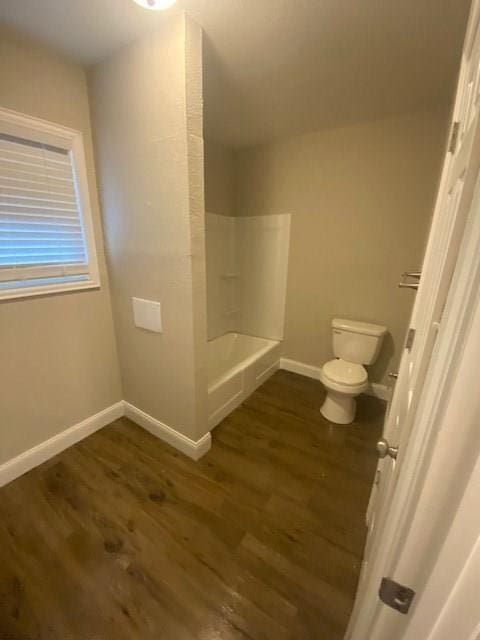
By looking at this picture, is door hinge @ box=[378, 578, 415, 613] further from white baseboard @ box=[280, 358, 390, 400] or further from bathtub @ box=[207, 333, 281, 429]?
white baseboard @ box=[280, 358, 390, 400]

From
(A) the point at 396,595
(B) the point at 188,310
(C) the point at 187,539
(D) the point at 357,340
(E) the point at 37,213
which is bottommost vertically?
(C) the point at 187,539

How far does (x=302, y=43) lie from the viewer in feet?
4.24

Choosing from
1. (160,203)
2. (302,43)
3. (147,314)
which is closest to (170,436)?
(147,314)

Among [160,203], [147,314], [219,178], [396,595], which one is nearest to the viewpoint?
[396,595]

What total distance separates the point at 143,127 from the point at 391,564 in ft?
6.10

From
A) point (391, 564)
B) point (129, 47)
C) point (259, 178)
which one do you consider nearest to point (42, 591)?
point (391, 564)

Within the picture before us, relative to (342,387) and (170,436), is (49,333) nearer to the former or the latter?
(170,436)

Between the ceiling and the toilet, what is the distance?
64.4 inches

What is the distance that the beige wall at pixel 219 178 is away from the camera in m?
2.54

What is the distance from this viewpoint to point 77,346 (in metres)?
1.78

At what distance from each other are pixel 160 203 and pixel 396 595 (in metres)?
1.61

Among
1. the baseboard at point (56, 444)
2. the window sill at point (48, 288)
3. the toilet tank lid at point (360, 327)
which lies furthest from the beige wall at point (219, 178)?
the baseboard at point (56, 444)

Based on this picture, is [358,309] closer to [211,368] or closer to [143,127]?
[211,368]

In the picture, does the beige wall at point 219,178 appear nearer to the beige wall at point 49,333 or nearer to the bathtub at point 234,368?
the beige wall at point 49,333
